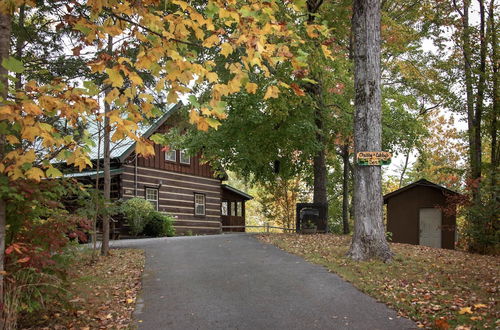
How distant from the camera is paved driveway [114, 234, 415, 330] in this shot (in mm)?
5949

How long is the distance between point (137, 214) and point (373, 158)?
13262 mm

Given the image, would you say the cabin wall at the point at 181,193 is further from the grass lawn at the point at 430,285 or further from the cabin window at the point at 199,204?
the grass lawn at the point at 430,285

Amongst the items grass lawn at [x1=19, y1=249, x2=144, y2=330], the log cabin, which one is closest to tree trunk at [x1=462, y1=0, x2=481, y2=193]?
the log cabin

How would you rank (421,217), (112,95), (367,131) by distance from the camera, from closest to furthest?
(112,95)
(367,131)
(421,217)

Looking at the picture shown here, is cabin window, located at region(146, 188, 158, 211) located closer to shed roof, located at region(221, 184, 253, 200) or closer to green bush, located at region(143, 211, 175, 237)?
green bush, located at region(143, 211, 175, 237)

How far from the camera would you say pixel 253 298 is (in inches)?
283

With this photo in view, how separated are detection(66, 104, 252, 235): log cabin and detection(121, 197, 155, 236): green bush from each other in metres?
1.18

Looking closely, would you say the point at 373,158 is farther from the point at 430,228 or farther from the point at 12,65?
the point at 430,228

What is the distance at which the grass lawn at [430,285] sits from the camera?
588 cm

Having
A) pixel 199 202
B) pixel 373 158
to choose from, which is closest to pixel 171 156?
pixel 199 202

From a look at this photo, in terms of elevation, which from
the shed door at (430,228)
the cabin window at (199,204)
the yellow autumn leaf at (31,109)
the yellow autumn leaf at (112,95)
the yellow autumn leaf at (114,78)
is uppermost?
the yellow autumn leaf at (114,78)

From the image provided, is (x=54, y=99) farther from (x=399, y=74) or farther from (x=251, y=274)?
(x=399, y=74)

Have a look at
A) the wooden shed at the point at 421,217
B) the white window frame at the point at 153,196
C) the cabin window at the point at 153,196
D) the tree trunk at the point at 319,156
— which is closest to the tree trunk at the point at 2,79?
the tree trunk at the point at 319,156

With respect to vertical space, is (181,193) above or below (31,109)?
below
